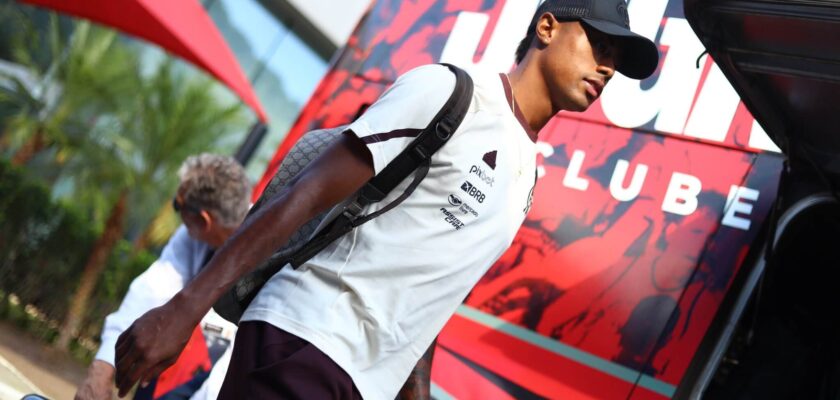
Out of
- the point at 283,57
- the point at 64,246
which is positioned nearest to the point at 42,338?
the point at 64,246

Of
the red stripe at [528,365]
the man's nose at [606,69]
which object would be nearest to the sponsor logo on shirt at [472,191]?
the man's nose at [606,69]

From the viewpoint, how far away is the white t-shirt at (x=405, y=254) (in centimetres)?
202

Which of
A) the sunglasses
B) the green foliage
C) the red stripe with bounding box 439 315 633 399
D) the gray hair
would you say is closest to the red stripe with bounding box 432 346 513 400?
the red stripe with bounding box 439 315 633 399

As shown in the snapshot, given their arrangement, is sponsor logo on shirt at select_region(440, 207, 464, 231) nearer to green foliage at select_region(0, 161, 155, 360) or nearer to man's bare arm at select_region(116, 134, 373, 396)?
man's bare arm at select_region(116, 134, 373, 396)

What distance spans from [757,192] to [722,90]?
Result: 411mm

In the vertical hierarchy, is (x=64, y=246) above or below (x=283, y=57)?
below

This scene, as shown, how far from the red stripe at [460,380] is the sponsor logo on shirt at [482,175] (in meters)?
1.62

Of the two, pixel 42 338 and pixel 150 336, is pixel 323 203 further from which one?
pixel 42 338

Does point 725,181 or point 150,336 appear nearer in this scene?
point 150,336

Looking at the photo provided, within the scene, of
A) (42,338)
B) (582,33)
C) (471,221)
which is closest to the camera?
(471,221)

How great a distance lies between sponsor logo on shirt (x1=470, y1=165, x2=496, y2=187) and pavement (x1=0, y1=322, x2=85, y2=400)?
182 inches

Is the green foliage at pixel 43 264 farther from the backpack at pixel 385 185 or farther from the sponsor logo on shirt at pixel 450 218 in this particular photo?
the sponsor logo on shirt at pixel 450 218

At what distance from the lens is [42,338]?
9969 millimetres

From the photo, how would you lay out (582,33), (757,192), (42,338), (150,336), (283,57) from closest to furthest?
(150,336), (582,33), (757,192), (42,338), (283,57)
